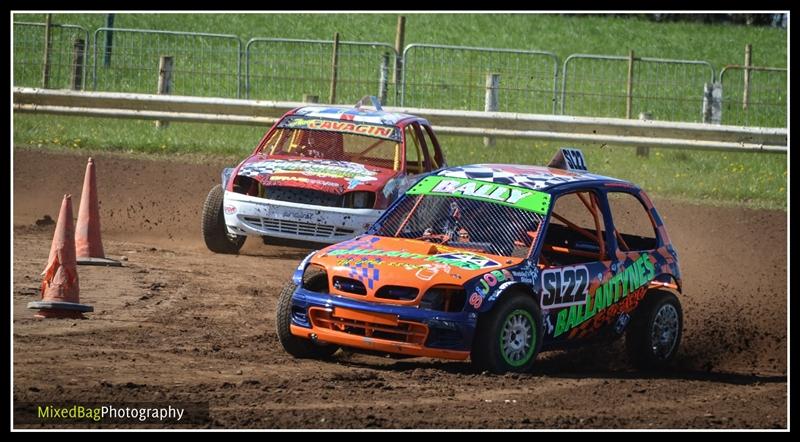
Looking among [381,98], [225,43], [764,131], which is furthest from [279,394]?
[225,43]

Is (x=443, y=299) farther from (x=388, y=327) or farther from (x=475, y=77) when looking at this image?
(x=475, y=77)

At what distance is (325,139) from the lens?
45.8 feet

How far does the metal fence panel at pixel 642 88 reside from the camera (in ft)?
70.4

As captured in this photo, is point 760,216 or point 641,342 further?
point 760,216

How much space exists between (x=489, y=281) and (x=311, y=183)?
15.4 ft

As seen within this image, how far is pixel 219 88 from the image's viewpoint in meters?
21.8

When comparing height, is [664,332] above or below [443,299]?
below

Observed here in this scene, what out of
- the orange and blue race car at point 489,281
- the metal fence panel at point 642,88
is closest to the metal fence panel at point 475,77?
the metal fence panel at point 642,88

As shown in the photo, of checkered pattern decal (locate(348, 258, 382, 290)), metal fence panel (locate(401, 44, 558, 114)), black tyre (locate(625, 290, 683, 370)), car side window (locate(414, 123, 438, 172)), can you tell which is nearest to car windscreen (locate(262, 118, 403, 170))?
car side window (locate(414, 123, 438, 172))

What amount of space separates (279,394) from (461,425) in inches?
44.7

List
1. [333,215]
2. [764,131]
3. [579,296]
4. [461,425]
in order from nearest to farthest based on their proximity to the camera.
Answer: [461,425]
[579,296]
[333,215]
[764,131]

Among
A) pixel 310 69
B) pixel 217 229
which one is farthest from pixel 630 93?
pixel 217 229

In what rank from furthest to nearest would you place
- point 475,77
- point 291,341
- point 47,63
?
point 475,77 → point 47,63 → point 291,341

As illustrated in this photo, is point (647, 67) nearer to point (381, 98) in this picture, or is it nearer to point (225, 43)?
point (381, 98)
